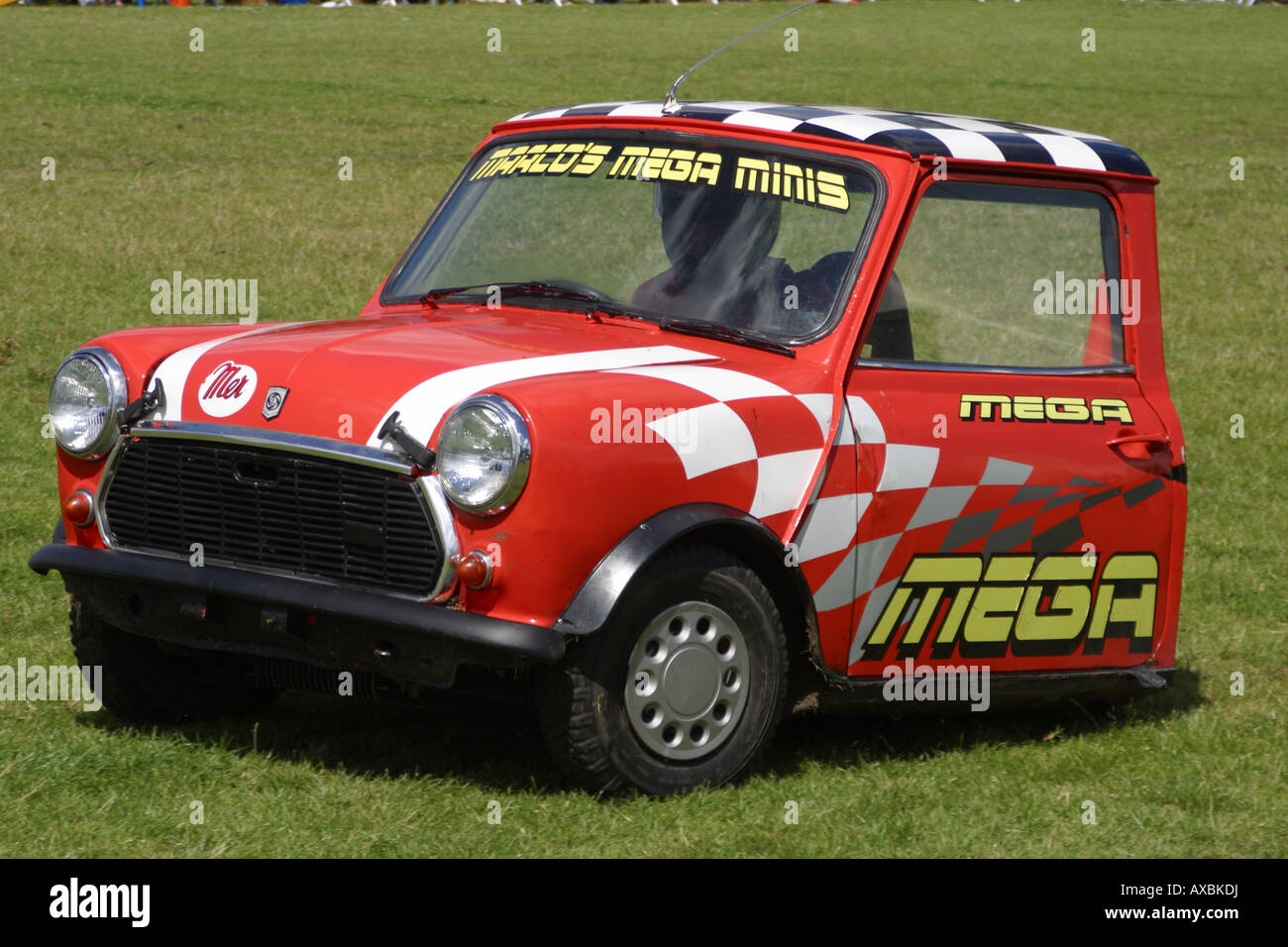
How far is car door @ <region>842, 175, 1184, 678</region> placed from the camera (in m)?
5.00

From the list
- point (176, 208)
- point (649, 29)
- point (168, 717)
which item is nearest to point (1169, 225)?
point (176, 208)

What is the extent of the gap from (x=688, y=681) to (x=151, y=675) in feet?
5.60

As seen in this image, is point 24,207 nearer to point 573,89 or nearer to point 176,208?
point 176,208

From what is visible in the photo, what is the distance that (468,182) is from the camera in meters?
5.89

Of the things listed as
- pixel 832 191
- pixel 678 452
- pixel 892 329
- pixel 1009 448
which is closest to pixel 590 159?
pixel 832 191

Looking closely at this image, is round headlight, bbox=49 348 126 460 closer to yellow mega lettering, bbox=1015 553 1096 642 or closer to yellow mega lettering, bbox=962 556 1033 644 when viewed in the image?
yellow mega lettering, bbox=962 556 1033 644

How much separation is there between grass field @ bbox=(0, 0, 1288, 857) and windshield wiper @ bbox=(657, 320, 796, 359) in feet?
4.02

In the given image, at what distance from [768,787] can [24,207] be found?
1344 cm

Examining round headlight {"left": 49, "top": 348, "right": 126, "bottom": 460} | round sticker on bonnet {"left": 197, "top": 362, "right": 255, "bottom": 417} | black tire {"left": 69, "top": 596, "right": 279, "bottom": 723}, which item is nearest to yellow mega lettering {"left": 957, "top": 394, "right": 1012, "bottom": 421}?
round sticker on bonnet {"left": 197, "top": 362, "right": 255, "bottom": 417}

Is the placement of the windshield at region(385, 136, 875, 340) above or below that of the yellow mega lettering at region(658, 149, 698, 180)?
below

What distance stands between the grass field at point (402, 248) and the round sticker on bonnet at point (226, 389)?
103 centimetres

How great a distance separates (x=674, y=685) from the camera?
457cm

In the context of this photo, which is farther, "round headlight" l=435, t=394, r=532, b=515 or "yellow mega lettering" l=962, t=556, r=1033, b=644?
"yellow mega lettering" l=962, t=556, r=1033, b=644

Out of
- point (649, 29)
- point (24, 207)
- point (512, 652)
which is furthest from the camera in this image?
point (649, 29)
